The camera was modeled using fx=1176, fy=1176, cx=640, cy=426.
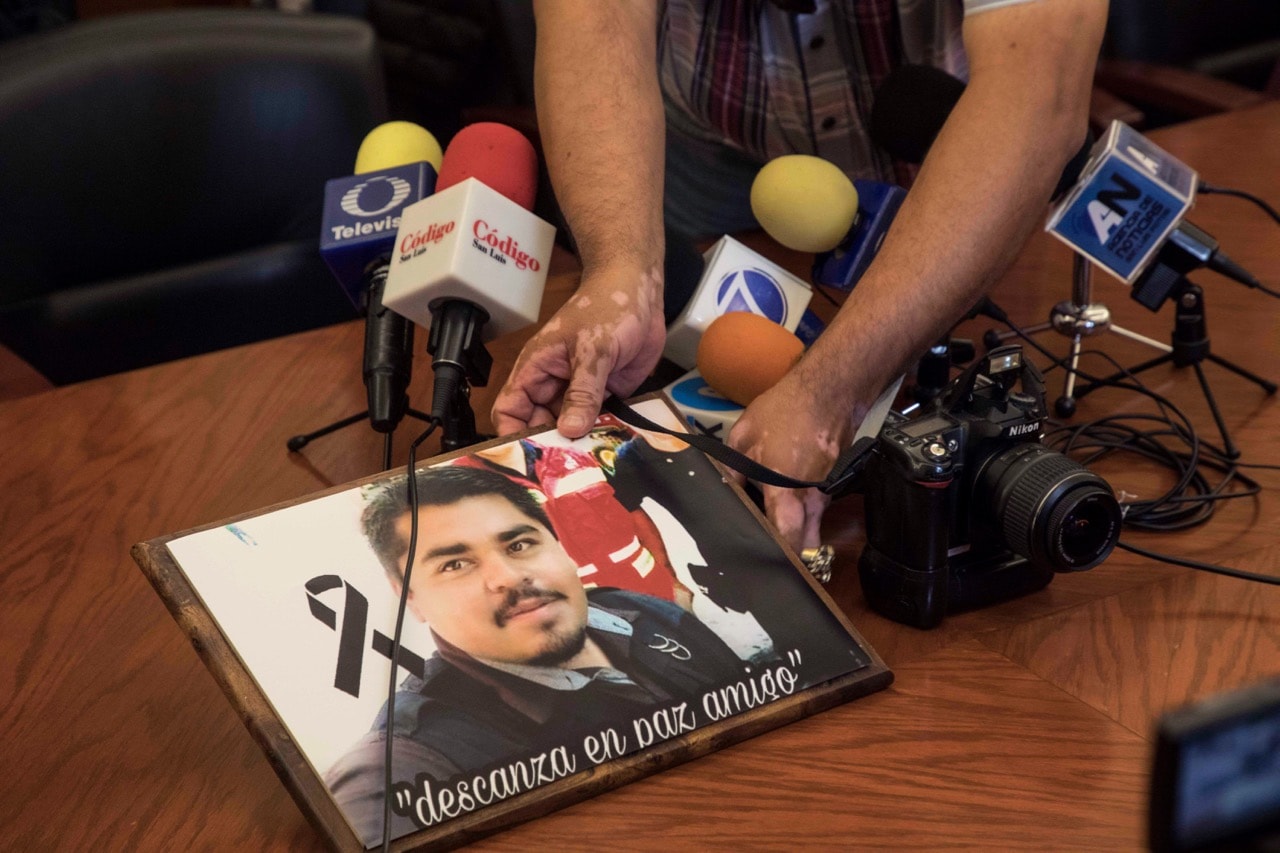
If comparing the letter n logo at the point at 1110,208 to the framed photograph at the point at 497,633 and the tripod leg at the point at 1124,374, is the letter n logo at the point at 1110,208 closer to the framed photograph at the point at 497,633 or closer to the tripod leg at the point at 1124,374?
the tripod leg at the point at 1124,374

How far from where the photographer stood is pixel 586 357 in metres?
0.86

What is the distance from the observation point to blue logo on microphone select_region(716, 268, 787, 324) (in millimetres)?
1005

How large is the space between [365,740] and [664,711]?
169mm

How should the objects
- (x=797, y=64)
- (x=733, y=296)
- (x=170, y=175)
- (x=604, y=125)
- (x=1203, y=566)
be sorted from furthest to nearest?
1. (x=170, y=175)
2. (x=797, y=64)
3. (x=604, y=125)
4. (x=733, y=296)
5. (x=1203, y=566)

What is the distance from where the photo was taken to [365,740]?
0.64 meters

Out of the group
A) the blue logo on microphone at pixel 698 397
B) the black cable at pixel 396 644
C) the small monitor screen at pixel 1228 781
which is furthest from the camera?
the blue logo on microphone at pixel 698 397

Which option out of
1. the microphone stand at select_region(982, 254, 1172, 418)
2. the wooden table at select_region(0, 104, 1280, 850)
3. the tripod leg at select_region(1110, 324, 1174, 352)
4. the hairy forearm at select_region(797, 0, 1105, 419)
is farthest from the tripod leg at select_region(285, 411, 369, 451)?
the tripod leg at select_region(1110, 324, 1174, 352)

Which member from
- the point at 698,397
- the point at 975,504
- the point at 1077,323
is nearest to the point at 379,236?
the point at 698,397

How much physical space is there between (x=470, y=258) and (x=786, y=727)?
0.40 meters

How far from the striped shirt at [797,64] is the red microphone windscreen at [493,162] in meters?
0.50

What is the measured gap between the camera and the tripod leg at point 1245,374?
105 centimetres

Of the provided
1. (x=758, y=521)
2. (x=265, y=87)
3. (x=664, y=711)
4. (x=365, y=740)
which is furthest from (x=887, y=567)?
(x=265, y=87)

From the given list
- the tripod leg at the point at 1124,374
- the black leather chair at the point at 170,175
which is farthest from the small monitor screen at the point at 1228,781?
the black leather chair at the point at 170,175

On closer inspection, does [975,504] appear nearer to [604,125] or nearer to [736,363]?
[736,363]
